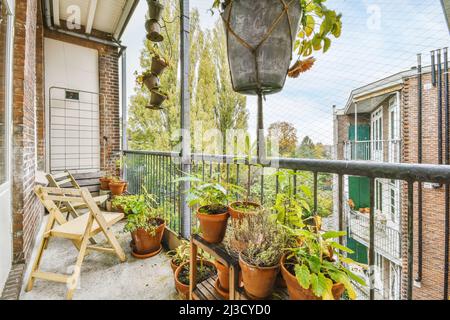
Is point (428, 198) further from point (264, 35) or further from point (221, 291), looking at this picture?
point (264, 35)

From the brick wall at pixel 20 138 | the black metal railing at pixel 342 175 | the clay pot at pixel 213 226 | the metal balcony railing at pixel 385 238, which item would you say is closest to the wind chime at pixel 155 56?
the black metal railing at pixel 342 175

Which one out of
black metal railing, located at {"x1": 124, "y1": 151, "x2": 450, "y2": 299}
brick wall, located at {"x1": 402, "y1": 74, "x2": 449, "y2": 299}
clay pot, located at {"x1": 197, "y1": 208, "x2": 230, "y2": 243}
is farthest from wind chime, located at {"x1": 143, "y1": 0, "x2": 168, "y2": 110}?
brick wall, located at {"x1": 402, "y1": 74, "x2": 449, "y2": 299}

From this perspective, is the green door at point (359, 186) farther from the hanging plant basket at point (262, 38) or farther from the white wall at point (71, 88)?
the hanging plant basket at point (262, 38)

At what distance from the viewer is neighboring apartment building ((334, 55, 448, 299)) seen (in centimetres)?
366

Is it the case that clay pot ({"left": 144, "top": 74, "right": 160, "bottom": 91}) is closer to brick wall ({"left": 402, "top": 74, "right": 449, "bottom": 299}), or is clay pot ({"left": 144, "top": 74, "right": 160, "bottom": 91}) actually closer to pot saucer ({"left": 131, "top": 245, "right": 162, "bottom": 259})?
pot saucer ({"left": 131, "top": 245, "right": 162, "bottom": 259})

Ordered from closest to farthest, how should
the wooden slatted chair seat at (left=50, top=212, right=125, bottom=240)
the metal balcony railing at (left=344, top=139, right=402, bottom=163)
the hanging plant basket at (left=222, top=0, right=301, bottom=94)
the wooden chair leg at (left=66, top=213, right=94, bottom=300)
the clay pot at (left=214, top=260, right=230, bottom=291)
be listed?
1. the hanging plant basket at (left=222, top=0, right=301, bottom=94)
2. the clay pot at (left=214, top=260, right=230, bottom=291)
3. the wooden chair leg at (left=66, top=213, right=94, bottom=300)
4. the wooden slatted chair seat at (left=50, top=212, right=125, bottom=240)
5. the metal balcony railing at (left=344, top=139, right=402, bottom=163)

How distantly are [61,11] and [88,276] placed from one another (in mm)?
4335

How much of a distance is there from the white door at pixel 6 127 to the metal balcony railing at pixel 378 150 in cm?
568

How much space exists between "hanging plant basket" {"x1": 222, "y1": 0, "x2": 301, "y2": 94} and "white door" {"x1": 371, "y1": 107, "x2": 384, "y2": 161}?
707cm

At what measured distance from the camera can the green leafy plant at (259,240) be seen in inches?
33.5
